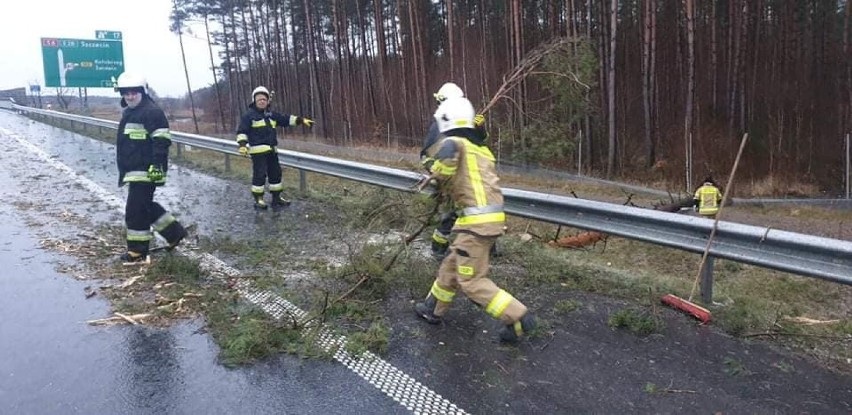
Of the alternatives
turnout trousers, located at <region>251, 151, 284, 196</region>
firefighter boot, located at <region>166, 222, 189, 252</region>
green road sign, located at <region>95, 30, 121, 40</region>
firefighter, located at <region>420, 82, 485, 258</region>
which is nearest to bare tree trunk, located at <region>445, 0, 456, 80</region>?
green road sign, located at <region>95, 30, 121, 40</region>

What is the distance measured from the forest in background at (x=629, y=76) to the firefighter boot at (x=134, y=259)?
992cm

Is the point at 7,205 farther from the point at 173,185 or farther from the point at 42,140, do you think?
the point at 42,140

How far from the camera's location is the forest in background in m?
21.5

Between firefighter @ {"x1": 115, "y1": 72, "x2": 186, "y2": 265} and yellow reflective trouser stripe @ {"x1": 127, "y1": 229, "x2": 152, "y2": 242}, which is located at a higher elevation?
firefighter @ {"x1": 115, "y1": 72, "x2": 186, "y2": 265}

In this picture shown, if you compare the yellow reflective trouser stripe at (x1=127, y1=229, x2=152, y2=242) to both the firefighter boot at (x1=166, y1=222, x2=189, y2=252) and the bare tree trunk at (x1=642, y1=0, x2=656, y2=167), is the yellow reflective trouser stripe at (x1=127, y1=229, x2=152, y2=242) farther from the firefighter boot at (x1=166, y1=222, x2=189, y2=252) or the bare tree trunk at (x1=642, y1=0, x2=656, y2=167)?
the bare tree trunk at (x1=642, y1=0, x2=656, y2=167)

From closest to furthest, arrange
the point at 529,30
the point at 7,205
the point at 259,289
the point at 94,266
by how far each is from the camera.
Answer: the point at 259,289
the point at 94,266
the point at 7,205
the point at 529,30

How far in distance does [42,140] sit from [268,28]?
23.0m

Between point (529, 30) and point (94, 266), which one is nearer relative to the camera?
point (94, 266)

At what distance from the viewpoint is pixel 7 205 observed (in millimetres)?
8141

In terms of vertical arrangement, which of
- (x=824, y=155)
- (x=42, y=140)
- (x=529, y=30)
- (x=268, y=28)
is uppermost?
(x=268, y=28)

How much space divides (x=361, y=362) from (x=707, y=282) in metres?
2.56

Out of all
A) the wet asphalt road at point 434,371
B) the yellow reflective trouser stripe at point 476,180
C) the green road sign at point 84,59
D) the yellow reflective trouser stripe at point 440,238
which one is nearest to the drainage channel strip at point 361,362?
the wet asphalt road at point 434,371

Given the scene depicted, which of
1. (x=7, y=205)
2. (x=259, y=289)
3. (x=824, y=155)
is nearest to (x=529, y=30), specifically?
(x=824, y=155)

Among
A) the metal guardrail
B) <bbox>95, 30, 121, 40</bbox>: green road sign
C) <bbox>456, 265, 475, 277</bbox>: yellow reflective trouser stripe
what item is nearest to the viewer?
the metal guardrail
